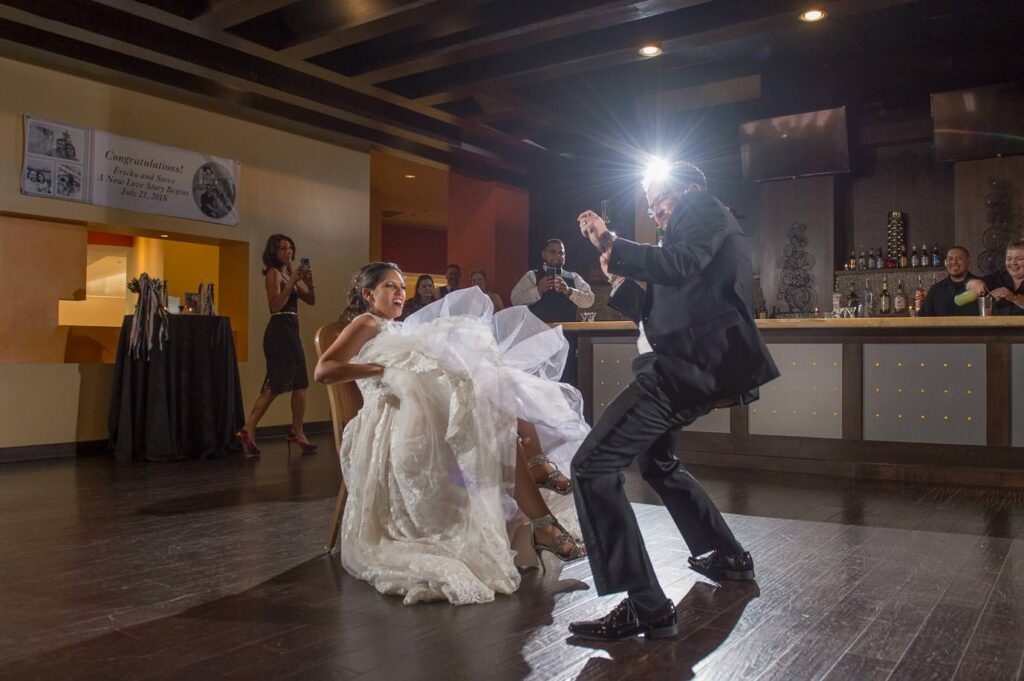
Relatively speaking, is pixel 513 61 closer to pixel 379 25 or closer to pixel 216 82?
pixel 379 25

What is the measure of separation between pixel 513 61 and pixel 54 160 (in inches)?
156

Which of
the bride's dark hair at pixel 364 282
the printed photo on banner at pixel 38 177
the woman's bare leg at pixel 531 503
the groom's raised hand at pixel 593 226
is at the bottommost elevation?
the woman's bare leg at pixel 531 503

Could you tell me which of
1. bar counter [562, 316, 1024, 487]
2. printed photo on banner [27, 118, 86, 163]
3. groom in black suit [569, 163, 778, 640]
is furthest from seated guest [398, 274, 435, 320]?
groom in black suit [569, 163, 778, 640]

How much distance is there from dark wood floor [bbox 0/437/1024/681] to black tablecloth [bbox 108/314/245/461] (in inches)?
78.1

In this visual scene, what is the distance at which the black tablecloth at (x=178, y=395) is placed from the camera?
6527 mm

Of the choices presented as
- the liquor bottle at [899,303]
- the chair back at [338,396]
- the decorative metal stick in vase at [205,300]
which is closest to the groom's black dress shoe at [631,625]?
the chair back at [338,396]

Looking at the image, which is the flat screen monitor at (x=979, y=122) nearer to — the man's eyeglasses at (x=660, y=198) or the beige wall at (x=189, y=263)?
the man's eyeglasses at (x=660, y=198)

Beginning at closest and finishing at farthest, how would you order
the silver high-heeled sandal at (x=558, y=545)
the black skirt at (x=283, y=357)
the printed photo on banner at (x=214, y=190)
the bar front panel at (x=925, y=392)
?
the silver high-heeled sandal at (x=558, y=545) → the bar front panel at (x=925, y=392) → the black skirt at (x=283, y=357) → the printed photo on banner at (x=214, y=190)

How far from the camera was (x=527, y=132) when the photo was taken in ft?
33.4

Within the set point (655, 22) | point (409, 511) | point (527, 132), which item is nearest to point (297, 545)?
point (409, 511)

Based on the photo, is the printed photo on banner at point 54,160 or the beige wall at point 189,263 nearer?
the printed photo on banner at point 54,160

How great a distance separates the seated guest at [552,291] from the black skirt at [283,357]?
1924 millimetres

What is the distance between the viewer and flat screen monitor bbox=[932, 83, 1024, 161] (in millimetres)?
7898

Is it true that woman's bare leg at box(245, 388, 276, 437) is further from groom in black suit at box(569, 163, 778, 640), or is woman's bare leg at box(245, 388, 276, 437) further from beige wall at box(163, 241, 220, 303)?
groom in black suit at box(569, 163, 778, 640)
